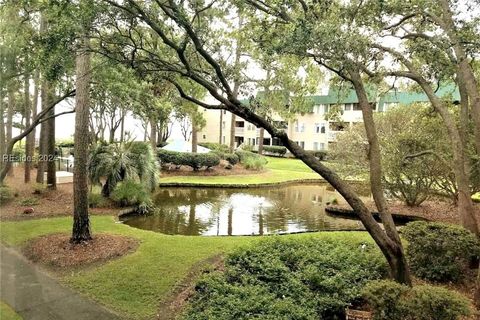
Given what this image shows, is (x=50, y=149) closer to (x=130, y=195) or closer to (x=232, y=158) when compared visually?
(x=130, y=195)

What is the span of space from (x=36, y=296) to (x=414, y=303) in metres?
4.58

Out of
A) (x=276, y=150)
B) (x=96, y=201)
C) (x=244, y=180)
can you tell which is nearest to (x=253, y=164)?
(x=244, y=180)

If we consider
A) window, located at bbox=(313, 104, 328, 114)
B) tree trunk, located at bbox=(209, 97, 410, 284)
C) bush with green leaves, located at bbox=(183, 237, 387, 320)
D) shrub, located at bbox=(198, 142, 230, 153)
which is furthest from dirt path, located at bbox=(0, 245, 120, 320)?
window, located at bbox=(313, 104, 328, 114)

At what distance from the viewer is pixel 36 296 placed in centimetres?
395

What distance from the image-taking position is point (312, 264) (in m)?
6.72

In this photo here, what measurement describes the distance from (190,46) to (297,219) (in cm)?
778

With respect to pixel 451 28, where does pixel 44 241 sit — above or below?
below

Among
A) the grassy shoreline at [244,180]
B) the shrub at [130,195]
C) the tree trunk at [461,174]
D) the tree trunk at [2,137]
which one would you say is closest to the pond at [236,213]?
the shrub at [130,195]

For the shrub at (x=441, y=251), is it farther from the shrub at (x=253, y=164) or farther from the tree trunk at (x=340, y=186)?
the shrub at (x=253, y=164)

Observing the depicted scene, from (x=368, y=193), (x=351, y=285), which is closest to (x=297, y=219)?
(x=368, y=193)

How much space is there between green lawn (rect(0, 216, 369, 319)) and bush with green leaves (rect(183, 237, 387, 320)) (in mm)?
804

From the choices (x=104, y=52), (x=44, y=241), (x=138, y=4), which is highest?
(x=138, y=4)

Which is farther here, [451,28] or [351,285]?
[451,28]

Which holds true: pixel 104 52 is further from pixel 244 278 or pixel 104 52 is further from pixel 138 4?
pixel 244 278
